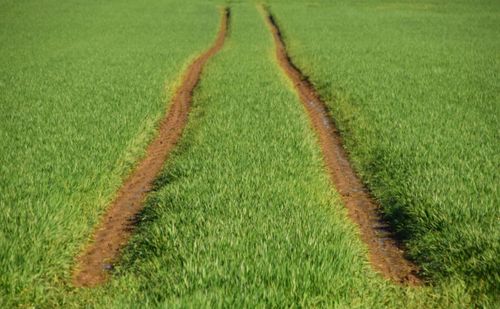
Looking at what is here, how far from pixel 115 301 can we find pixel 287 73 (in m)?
17.6

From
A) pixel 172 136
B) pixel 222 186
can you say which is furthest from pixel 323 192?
pixel 172 136

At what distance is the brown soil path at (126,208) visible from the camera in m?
6.65

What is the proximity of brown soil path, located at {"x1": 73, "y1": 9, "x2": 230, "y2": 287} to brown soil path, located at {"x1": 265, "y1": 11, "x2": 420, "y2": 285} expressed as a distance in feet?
13.5

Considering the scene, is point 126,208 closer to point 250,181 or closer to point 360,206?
point 250,181

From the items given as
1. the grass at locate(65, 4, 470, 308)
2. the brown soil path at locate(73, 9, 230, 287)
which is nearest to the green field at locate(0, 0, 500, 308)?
the grass at locate(65, 4, 470, 308)

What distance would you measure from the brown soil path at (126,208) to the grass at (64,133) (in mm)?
215

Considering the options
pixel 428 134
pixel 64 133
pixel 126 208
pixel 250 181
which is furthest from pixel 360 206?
pixel 64 133

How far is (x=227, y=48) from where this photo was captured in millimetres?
27984

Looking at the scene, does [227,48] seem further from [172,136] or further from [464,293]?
[464,293]

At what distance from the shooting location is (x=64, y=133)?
1086cm

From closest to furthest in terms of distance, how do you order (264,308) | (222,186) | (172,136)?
(264,308)
(222,186)
(172,136)

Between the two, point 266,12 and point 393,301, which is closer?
point 393,301

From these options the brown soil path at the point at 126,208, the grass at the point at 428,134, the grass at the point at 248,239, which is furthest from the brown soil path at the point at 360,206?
the brown soil path at the point at 126,208

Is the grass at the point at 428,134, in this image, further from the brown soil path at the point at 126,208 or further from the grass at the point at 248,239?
the brown soil path at the point at 126,208
